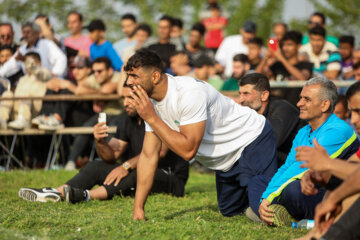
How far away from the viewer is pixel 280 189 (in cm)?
605

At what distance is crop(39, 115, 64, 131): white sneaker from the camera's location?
11023 millimetres

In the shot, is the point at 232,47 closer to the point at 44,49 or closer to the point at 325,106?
the point at 44,49

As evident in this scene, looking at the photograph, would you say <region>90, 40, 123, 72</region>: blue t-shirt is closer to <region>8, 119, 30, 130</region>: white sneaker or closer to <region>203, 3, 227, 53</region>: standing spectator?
<region>8, 119, 30, 130</region>: white sneaker

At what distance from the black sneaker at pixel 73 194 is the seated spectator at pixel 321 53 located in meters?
5.70

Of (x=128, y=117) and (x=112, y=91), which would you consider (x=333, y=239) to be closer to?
(x=128, y=117)

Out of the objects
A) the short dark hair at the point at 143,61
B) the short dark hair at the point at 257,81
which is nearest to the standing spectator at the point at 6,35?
the short dark hair at the point at 257,81

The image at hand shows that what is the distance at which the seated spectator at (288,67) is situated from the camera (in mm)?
10945

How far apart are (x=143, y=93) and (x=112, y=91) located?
5797mm

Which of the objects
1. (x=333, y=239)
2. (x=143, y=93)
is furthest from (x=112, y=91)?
(x=333, y=239)

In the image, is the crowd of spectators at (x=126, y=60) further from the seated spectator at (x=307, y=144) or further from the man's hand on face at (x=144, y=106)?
the man's hand on face at (x=144, y=106)

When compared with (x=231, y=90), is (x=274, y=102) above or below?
above

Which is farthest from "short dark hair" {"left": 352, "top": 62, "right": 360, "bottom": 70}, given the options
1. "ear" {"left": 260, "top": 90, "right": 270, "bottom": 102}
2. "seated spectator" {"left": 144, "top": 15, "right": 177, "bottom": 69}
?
"ear" {"left": 260, "top": 90, "right": 270, "bottom": 102}

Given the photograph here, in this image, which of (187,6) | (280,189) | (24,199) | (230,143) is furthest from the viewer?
(187,6)

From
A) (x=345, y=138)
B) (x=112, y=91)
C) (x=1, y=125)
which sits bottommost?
(x=1, y=125)
